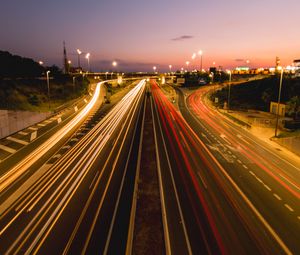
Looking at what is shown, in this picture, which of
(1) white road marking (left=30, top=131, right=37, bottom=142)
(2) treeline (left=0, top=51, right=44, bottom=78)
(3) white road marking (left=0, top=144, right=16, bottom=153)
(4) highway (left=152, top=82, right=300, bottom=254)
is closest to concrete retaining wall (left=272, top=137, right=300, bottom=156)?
(4) highway (left=152, top=82, right=300, bottom=254)

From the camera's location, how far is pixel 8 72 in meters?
96.3

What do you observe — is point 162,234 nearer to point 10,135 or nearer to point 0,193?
point 0,193

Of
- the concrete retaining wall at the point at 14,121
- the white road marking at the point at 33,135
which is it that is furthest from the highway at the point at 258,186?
the concrete retaining wall at the point at 14,121

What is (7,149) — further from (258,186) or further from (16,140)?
(258,186)

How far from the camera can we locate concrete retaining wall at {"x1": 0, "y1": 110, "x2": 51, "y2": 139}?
37750 millimetres

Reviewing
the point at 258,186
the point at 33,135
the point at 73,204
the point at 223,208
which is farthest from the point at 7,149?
the point at 258,186

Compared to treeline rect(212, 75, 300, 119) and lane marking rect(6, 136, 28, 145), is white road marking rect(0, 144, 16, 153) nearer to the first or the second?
lane marking rect(6, 136, 28, 145)

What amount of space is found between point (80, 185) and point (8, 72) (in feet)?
301

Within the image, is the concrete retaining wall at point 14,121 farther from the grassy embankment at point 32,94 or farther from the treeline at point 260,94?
the treeline at point 260,94

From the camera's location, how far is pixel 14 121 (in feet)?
133

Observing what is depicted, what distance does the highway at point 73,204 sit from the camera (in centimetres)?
1498

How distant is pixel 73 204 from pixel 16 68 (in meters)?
103

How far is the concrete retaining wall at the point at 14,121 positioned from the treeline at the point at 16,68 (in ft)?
184

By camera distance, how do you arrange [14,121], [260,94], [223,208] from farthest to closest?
[260,94] < [14,121] < [223,208]
